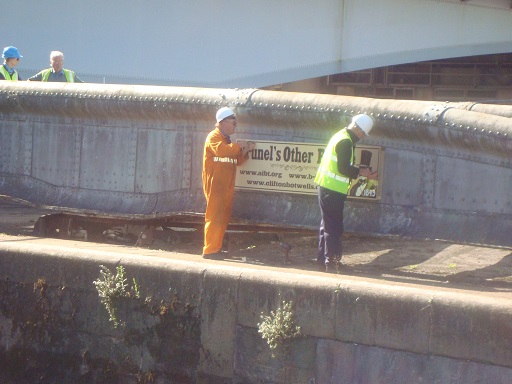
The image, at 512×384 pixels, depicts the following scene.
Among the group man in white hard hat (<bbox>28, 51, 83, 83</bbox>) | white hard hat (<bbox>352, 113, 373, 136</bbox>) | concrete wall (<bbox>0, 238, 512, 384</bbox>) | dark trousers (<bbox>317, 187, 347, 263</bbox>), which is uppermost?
man in white hard hat (<bbox>28, 51, 83, 83</bbox>)

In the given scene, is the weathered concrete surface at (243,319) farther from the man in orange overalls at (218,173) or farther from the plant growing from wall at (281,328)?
the man in orange overalls at (218,173)

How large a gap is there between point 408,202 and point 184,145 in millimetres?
2676

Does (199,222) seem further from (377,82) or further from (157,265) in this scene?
(377,82)

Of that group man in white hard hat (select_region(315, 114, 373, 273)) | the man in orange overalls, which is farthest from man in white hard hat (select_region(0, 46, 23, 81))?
man in white hard hat (select_region(315, 114, 373, 273))

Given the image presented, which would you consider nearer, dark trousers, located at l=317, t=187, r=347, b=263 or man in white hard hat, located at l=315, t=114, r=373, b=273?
man in white hard hat, located at l=315, t=114, r=373, b=273

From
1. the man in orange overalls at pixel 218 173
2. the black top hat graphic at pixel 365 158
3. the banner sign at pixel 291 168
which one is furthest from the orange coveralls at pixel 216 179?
the black top hat graphic at pixel 365 158

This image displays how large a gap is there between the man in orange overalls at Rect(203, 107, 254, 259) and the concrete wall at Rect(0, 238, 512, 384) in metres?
0.67

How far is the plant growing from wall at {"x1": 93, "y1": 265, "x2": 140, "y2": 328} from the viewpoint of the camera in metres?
8.09

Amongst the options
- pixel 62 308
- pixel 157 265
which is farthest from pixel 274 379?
pixel 62 308

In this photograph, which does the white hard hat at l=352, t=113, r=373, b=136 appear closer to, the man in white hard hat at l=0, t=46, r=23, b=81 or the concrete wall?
the concrete wall

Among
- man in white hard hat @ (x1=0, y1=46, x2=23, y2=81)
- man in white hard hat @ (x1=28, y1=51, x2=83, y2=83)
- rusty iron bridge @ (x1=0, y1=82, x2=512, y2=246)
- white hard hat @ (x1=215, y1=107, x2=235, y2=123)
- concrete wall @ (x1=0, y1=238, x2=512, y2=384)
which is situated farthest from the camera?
man in white hard hat @ (x1=0, y1=46, x2=23, y2=81)

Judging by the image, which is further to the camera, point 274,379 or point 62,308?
point 62,308

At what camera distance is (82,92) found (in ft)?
35.6

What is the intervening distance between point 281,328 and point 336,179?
1.91m
